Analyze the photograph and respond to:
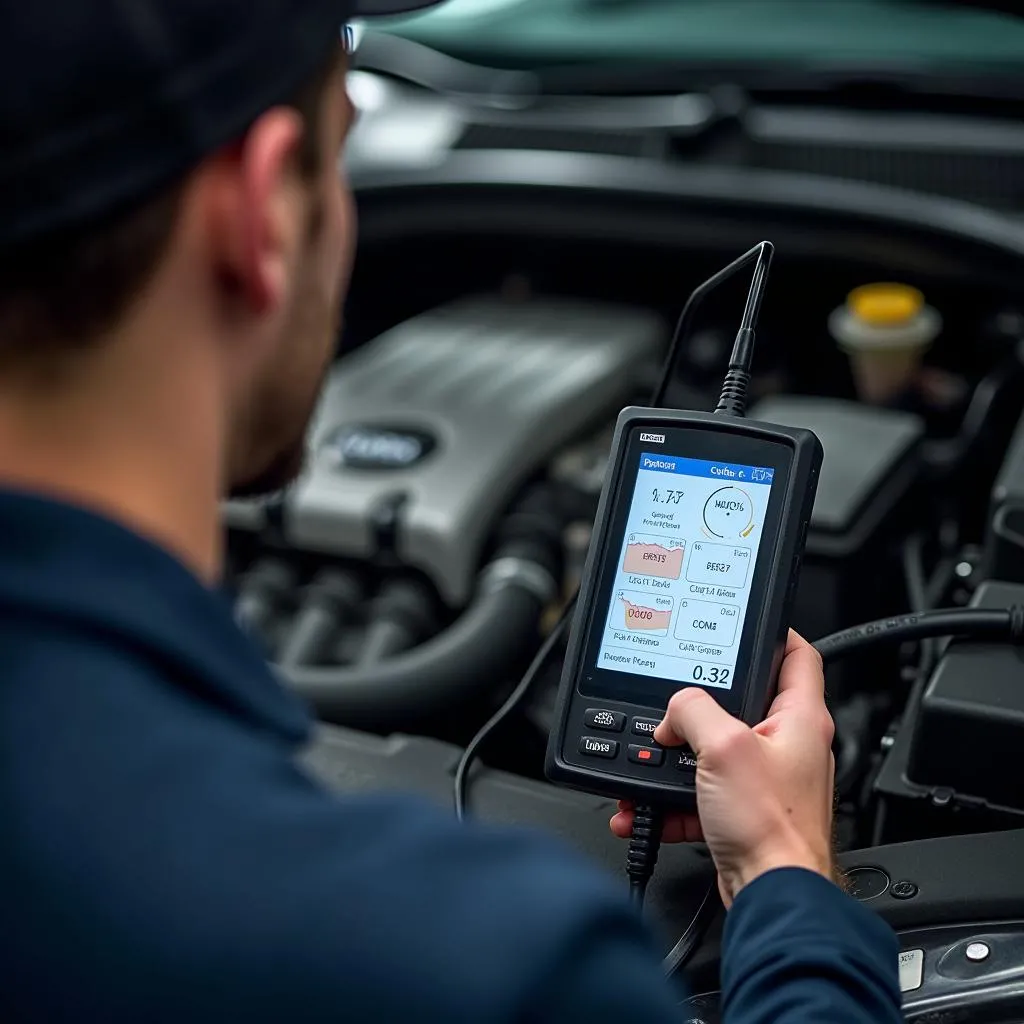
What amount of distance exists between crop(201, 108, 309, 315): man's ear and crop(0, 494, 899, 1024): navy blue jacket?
3.9 inches

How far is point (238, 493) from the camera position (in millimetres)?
647

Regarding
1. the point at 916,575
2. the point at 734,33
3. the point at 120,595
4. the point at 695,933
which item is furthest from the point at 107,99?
the point at 734,33

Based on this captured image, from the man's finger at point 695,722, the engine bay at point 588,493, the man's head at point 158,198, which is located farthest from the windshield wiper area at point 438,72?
the man's head at point 158,198

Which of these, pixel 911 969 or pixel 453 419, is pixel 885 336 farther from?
pixel 911 969

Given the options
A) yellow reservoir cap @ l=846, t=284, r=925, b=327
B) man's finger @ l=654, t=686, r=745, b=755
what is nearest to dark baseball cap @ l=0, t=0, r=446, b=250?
man's finger @ l=654, t=686, r=745, b=755

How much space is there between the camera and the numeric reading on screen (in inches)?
31.6

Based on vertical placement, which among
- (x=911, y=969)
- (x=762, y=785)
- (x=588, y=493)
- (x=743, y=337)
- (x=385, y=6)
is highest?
(x=385, y=6)

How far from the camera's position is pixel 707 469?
2.71 feet

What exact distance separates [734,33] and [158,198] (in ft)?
4.58

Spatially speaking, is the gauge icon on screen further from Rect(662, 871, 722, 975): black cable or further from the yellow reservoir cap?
the yellow reservoir cap

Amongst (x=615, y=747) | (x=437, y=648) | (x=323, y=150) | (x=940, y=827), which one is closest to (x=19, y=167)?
(x=323, y=150)

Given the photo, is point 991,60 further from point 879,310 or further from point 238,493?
point 238,493

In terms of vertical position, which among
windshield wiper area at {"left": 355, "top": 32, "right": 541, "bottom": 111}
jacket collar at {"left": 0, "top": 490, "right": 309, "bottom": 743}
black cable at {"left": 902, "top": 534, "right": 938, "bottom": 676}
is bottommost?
black cable at {"left": 902, "top": 534, "right": 938, "bottom": 676}

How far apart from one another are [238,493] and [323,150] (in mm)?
166
